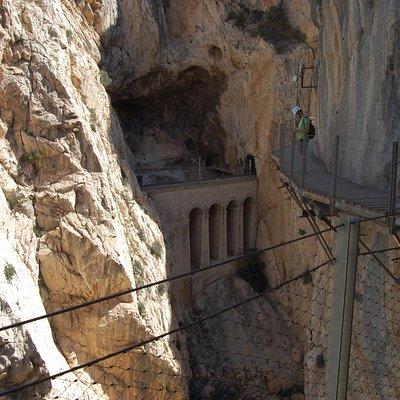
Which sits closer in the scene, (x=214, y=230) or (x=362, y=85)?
(x=362, y=85)

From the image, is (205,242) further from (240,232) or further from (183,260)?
(240,232)

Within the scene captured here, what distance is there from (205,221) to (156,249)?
5.80 meters

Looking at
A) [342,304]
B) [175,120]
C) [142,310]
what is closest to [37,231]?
[142,310]

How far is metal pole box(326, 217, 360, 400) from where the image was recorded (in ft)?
13.5

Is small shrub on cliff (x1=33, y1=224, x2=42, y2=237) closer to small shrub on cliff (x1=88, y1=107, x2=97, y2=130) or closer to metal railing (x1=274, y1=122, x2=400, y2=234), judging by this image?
small shrub on cliff (x1=88, y1=107, x2=97, y2=130)

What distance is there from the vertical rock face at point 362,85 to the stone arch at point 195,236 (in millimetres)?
11761

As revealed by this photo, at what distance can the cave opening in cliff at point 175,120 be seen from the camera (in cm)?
3028

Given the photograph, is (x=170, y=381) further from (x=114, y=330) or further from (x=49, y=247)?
(x=49, y=247)

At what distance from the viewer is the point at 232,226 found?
2803 centimetres

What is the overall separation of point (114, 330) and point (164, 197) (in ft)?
28.2

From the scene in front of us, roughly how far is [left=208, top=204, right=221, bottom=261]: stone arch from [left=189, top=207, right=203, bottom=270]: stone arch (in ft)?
3.68

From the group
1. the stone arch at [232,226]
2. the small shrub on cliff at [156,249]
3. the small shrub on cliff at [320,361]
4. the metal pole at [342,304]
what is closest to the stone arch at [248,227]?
the stone arch at [232,226]

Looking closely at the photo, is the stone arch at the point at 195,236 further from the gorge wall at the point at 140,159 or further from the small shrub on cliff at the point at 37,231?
the small shrub on cliff at the point at 37,231

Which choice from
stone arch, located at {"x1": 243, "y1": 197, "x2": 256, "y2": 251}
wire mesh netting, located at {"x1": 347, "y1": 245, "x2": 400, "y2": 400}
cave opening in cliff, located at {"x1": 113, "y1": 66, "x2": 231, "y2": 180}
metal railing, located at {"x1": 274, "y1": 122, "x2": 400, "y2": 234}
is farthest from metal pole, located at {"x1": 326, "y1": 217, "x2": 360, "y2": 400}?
cave opening in cliff, located at {"x1": 113, "y1": 66, "x2": 231, "y2": 180}
